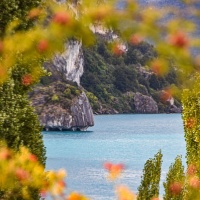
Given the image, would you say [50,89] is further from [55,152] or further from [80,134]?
[55,152]

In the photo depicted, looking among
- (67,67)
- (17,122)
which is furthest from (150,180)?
(67,67)

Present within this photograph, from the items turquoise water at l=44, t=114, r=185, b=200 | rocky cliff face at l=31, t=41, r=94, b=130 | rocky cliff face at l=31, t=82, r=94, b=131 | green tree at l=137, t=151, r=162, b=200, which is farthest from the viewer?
rocky cliff face at l=31, t=41, r=94, b=130

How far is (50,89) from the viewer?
18112 centimetres

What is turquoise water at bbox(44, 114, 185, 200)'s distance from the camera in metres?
76.6

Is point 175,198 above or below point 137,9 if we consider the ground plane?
below

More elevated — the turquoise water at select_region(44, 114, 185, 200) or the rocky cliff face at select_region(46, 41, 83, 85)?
the rocky cliff face at select_region(46, 41, 83, 85)

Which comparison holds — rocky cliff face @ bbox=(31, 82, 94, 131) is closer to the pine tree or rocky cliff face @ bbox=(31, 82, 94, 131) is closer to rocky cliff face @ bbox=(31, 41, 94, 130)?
rocky cliff face @ bbox=(31, 41, 94, 130)

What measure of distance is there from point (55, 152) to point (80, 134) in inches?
1765

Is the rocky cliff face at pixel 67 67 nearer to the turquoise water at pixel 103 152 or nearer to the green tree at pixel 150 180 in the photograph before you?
the turquoise water at pixel 103 152

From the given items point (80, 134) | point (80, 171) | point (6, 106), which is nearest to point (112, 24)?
point (6, 106)

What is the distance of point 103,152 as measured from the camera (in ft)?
366

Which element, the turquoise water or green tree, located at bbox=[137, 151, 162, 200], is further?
the turquoise water

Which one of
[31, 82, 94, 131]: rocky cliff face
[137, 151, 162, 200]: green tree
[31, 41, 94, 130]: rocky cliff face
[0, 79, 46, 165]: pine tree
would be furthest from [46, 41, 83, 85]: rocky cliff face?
[0, 79, 46, 165]: pine tree

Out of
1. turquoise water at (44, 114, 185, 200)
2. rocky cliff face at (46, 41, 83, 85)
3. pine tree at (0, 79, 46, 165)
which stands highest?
rocky cliff face at (46, 41, 83, 85)
